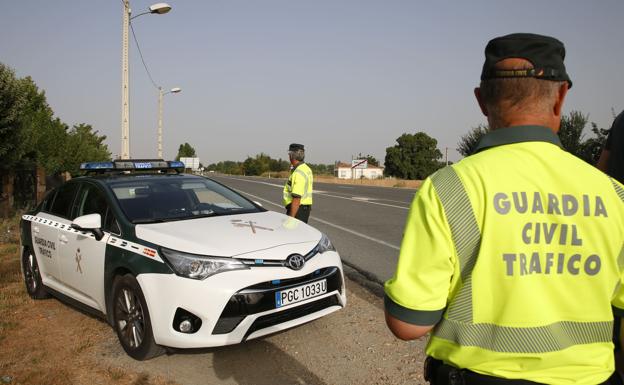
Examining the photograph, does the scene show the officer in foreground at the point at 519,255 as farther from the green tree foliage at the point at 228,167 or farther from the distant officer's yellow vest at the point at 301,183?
the green tree foliage at the point at 228,167

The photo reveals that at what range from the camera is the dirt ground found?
10.9ft

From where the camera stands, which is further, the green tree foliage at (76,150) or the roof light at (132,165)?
the green tree foliage at (76,150)

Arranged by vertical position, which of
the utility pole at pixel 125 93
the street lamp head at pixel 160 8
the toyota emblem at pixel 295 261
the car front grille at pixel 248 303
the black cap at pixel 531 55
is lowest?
the car front grille at pixel 248 303

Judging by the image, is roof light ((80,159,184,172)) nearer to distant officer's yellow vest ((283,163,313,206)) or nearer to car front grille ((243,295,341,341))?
distant officer's yellow vest ((283,163,313,206))

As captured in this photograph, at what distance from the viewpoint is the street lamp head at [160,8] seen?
14477mm

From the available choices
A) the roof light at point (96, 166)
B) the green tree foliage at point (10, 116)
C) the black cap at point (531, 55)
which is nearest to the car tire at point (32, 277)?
the roof light at point (96, 166)

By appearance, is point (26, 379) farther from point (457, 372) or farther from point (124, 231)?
point (457, 372)

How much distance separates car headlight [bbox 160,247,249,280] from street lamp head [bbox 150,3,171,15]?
1319 centimetres

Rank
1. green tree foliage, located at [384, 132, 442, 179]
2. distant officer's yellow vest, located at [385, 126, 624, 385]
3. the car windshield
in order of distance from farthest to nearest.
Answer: green tree foliage, located at [384, 132, 442, 179] < the car windshield < distant officer's yellow vest, located at [385, 126, 624, 385]

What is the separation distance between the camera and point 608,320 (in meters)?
1.30

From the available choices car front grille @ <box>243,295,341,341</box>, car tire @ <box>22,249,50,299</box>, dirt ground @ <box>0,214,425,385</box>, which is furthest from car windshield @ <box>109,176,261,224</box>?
car tire @ <box>22,249,50,299</box>

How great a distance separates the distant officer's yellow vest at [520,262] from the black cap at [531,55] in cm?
21

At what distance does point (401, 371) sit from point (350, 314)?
1216 millimetres

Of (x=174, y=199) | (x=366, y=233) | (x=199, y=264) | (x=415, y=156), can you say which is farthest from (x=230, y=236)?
(x=415, y=156)
